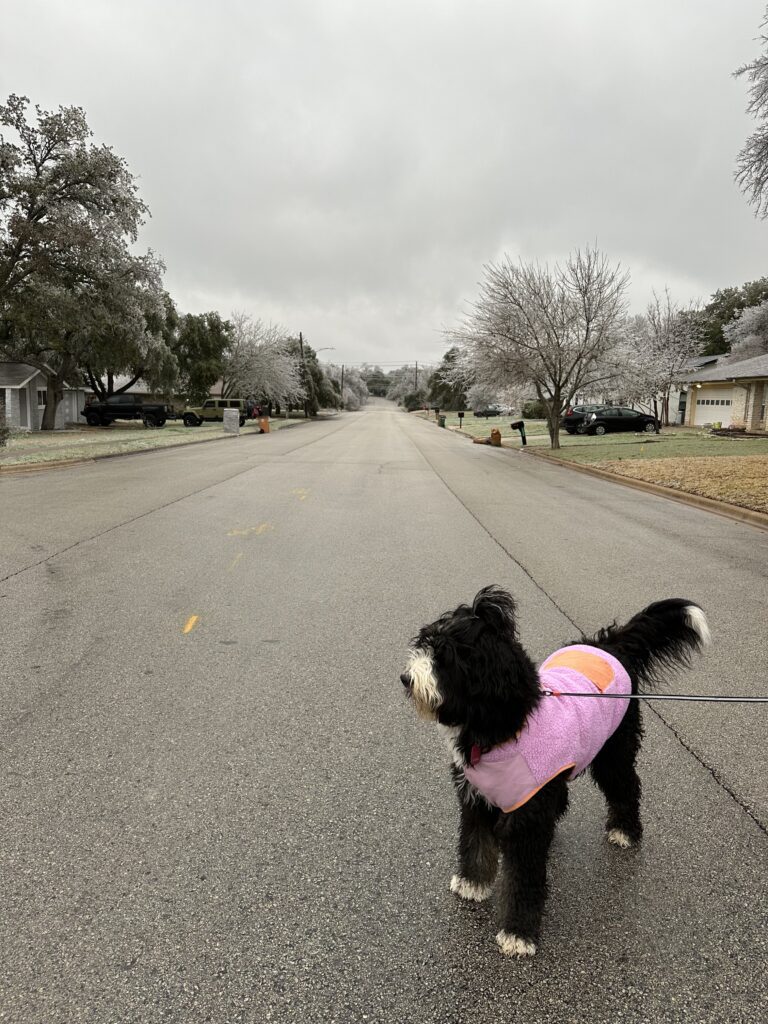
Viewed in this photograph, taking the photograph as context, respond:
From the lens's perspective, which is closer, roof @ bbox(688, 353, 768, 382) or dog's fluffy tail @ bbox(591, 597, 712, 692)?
dog's fluffy tail @ bbox(591, 597, 712, 692)

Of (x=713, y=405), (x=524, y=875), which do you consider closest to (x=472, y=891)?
(x=524, y=875)

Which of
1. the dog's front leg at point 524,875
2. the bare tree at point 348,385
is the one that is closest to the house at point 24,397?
the dog's front leg at point 524,875

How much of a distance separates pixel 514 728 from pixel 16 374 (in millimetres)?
42696

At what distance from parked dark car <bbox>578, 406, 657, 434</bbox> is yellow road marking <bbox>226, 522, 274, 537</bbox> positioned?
101 ft

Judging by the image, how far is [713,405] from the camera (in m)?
41.0

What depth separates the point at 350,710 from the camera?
3910 millimetres

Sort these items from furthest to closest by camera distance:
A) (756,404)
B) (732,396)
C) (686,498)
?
1. (732,396)
2. (756,404)
3. (686,498)

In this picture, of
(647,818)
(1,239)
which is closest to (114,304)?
(1,239)

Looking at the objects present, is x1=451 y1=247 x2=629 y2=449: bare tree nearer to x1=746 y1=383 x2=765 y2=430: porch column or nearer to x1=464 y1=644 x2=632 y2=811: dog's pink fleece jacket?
x1=746 y1=383 x2=765 y2=430: porch column

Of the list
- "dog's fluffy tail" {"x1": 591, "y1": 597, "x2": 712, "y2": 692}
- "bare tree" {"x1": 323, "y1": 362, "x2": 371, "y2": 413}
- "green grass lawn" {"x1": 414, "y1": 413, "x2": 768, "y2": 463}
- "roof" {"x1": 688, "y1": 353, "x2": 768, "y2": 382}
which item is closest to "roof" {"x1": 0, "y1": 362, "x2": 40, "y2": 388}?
"green grass lawn" {"x1": 414, "y1": 413, "x2": 768, "y2": 463}

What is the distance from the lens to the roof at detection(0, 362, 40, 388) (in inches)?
1446

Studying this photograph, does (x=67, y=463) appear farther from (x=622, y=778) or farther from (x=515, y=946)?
(x=515, y=946)

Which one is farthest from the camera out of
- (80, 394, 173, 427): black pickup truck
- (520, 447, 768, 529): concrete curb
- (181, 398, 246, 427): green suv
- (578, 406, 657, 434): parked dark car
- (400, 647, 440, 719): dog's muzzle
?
(181, 398, 246, 427): green suv

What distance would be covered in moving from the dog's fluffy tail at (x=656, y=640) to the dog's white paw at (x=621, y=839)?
60cm
